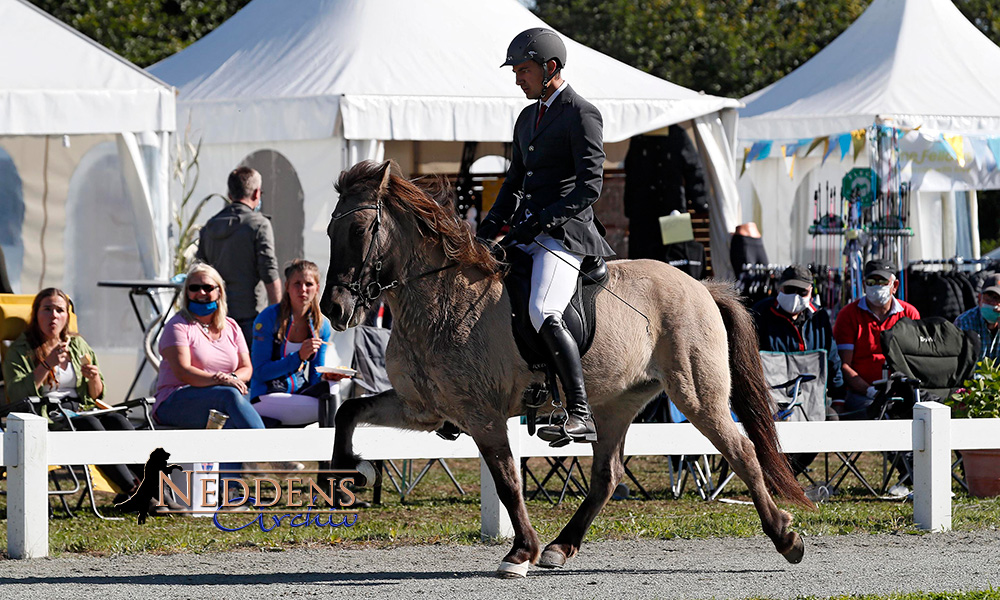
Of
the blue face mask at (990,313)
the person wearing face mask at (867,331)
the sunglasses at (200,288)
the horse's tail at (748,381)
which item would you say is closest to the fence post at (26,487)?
the sunglasses at (200,288)

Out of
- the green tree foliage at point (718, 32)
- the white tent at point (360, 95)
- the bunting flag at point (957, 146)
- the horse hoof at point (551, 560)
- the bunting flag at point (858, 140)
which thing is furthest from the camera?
the green tree foliage at point (718, 32)

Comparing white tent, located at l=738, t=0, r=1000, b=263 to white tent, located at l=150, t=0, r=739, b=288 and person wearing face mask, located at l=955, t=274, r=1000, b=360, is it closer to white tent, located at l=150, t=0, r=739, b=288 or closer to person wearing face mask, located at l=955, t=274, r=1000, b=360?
white tent, located at l=150, t=0, r=739, b=288

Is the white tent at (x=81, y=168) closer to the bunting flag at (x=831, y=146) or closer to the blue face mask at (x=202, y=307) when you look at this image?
the blue face mask at (x=202, y=307)

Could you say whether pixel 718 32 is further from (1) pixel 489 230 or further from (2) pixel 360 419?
(2) pixel 360 419

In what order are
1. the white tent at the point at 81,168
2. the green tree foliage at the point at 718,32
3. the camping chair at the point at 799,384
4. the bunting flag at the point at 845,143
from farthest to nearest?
the green tree foliage at the point at 718,32 → the bunting flag at the point at 845,143 → the white tent at the point at 81,168 → the camping chair at the point at 799,384

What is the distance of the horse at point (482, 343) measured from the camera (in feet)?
19.5

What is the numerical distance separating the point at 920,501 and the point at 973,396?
6.03ft

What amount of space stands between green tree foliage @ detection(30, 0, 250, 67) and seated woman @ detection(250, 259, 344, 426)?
18.2m

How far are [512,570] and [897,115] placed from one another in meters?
11.2

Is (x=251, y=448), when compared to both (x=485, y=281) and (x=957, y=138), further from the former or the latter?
(x=957, y=138)

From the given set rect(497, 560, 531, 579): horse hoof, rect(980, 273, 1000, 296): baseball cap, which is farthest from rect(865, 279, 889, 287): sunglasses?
rect(497, 560, 531, 579): horse hoof

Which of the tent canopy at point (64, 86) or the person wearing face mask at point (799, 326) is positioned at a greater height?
the tent canopy at point (64, 86)

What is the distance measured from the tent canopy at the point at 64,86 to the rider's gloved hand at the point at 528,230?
5.75 m

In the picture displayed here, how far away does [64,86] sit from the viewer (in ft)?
35.7
